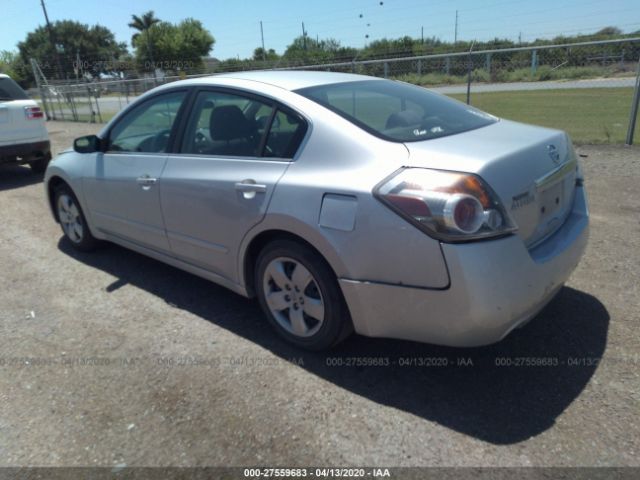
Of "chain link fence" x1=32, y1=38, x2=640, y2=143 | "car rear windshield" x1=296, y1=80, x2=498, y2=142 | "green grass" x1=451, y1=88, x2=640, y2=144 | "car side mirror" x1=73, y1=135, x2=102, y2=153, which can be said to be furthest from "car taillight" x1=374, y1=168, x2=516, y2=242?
"chain link fence" x1=32, y1=38, x2=640, y2=143

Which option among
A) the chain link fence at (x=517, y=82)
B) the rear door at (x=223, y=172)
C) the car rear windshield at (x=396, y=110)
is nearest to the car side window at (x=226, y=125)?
the rear door at (x=223, y=172)

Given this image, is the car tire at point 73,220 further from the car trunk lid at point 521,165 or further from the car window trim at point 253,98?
the car trunk lid at point 521,165

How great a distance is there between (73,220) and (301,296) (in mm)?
3005

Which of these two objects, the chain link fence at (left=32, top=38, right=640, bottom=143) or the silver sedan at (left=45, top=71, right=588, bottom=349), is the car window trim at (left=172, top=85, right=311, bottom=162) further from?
the chain link fence at (left=32, top=38, right=640, bottom=143)

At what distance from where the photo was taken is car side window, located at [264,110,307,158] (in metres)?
2.87

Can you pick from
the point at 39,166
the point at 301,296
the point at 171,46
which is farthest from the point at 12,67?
the point at 301,296

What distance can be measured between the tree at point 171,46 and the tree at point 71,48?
8585 millimetres

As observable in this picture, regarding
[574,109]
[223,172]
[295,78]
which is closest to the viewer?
[223,172]

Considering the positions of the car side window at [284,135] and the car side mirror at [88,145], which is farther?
the car side mirror at [88,145]

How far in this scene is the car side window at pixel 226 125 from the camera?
3090mm

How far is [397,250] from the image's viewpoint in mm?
2338

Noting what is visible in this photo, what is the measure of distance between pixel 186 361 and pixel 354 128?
1.71m

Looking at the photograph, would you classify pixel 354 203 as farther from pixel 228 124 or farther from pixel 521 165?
pixel 228 124

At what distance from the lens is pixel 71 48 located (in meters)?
75.6
